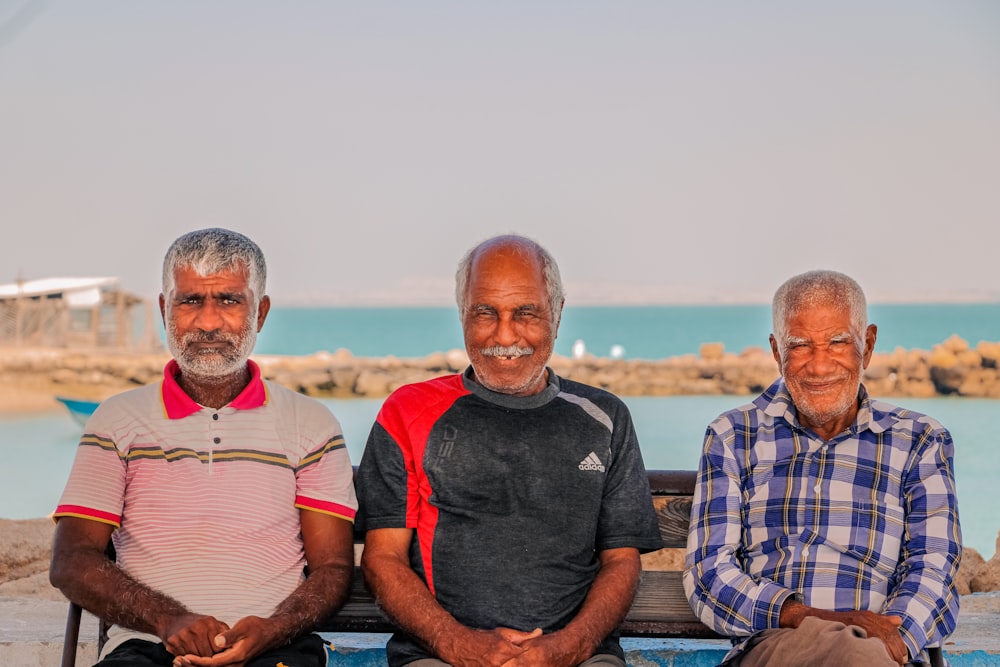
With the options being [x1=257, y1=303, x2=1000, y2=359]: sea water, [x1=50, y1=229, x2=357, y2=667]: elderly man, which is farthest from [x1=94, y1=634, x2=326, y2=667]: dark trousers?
[x1=257, y1=303, x2=1000, y2=359]: sea water

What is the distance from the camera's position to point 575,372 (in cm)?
3547

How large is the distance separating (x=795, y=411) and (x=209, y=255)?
172cm

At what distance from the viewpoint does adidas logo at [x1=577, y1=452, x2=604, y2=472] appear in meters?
2.89

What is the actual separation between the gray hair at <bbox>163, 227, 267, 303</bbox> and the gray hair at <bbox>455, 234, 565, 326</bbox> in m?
0.60

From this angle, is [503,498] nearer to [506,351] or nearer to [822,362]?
[506,351]

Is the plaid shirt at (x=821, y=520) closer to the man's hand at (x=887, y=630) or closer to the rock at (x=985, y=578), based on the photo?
the man's hand at (x=887, y=630)

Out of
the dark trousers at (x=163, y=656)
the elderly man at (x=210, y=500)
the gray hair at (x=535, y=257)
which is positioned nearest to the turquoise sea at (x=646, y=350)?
the gray hair at (x=535, y=257)

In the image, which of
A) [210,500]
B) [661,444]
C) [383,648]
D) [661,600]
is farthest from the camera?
[661,444]

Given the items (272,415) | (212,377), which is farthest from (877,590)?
(212,377)

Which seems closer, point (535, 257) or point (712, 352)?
point (535, 257)

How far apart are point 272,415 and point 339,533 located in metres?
0.38

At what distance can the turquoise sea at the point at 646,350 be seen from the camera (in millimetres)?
21609

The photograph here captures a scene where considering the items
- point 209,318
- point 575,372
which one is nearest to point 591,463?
point 209,318

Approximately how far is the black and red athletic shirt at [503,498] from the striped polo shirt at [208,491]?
177 mm
